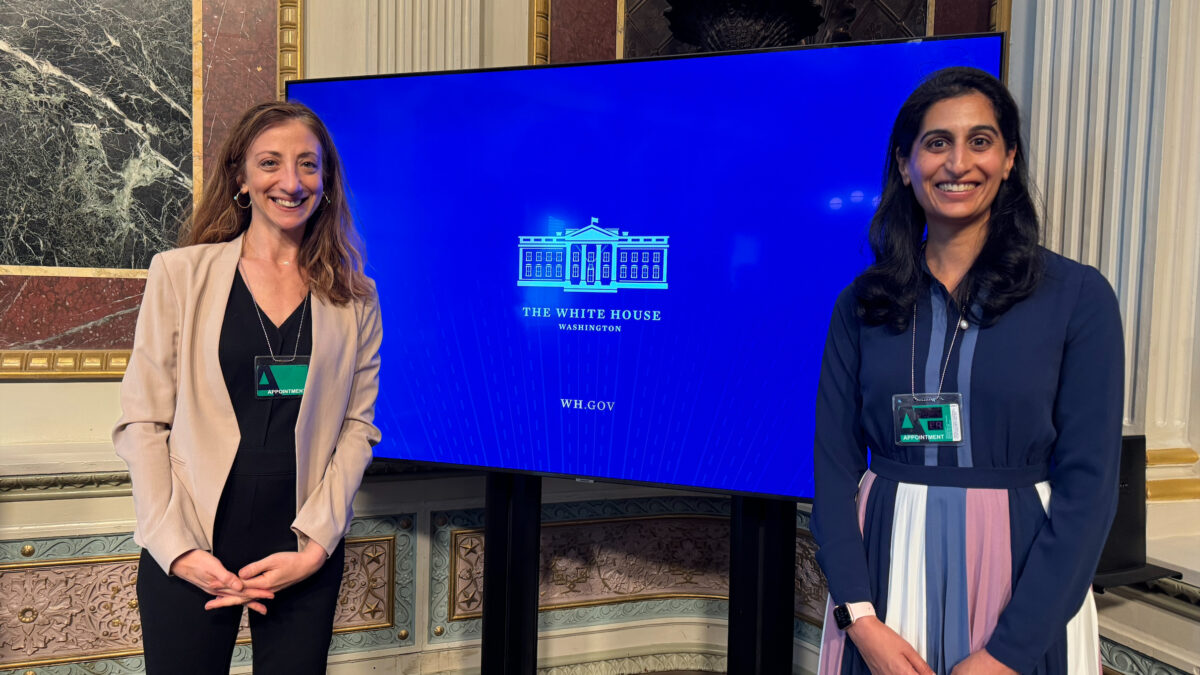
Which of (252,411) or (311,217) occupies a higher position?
(311,217)

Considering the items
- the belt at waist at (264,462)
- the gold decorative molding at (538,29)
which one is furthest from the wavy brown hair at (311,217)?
the gold decorative molding at (538,29)

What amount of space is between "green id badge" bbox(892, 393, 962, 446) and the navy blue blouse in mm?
15

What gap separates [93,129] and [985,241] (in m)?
2.61

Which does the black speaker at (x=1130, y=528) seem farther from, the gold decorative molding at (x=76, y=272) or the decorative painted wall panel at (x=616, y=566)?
the gold decorative molding at (x=76, y=272)

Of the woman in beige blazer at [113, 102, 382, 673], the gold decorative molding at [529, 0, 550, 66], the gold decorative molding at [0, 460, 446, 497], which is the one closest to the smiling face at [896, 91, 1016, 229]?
the woman in beige blazer at [113, 102, 382, 673]

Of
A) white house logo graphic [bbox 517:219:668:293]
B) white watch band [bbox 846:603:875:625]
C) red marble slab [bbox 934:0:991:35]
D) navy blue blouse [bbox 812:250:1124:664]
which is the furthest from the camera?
red marble slab [bbox 934:0:991:35]

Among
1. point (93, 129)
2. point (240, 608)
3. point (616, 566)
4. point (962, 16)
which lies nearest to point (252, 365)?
point (240, 608)

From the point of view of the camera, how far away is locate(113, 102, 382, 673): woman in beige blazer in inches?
58.9

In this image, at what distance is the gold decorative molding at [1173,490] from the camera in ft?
7.07

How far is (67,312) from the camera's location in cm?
274

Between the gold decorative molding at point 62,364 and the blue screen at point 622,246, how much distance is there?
955mm

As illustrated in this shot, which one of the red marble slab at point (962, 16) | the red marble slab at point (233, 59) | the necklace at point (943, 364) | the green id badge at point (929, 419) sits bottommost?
the green id badge at point (929, 419)

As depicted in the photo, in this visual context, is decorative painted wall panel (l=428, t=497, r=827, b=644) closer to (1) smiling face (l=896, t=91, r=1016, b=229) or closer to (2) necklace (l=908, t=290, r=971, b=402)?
(2) necklace (l=908, t=290, r=971, b=402)

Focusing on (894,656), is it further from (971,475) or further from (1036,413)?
(1036,413)
